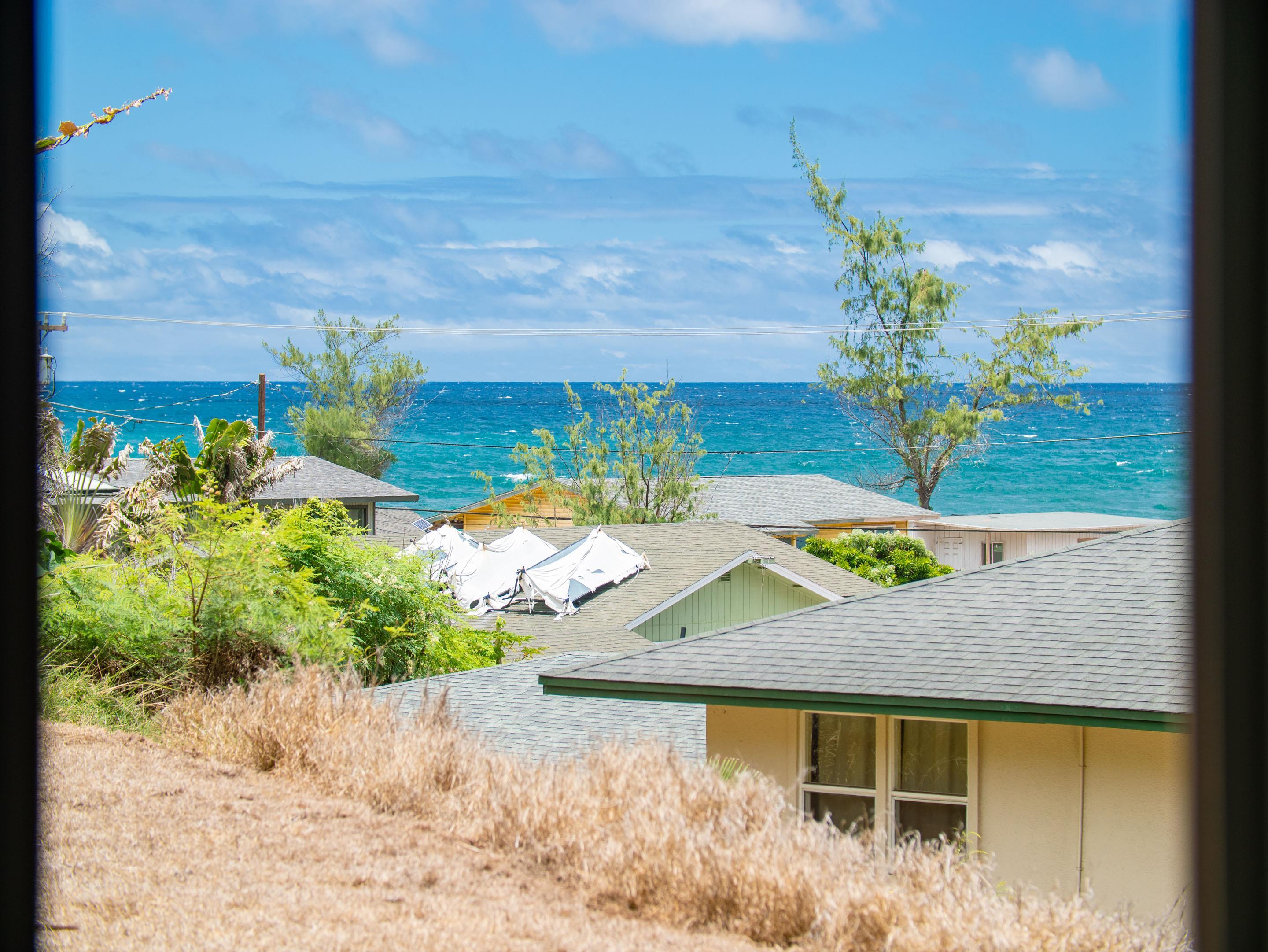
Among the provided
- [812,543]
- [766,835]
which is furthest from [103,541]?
[812,543]

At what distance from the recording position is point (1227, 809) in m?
1.85

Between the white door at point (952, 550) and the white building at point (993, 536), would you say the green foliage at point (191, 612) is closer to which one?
the white building at point (993, 536)

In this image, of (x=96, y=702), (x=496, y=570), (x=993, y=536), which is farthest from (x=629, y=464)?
(x=96, y=702)

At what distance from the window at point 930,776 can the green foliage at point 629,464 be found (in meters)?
27.6

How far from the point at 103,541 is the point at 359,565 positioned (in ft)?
11.2

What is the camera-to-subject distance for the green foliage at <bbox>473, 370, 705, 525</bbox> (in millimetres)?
36719

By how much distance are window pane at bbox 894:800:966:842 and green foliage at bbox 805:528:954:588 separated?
21.4 m

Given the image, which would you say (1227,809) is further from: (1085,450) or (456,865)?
(1085,450)

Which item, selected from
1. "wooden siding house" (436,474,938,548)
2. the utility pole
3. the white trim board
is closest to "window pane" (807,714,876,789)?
the white trim board

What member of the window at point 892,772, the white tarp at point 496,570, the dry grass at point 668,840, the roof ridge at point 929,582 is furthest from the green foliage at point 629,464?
the dry grass at point 668,840

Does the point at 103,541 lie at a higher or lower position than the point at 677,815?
higher

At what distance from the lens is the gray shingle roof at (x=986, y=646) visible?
8.16 metres

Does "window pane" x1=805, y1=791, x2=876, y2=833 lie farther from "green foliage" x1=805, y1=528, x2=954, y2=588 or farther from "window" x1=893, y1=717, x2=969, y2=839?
"green foliage" x1=805, y1=528, x2=954, y2=588

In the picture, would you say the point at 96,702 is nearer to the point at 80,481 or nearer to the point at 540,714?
the point at 540,714
